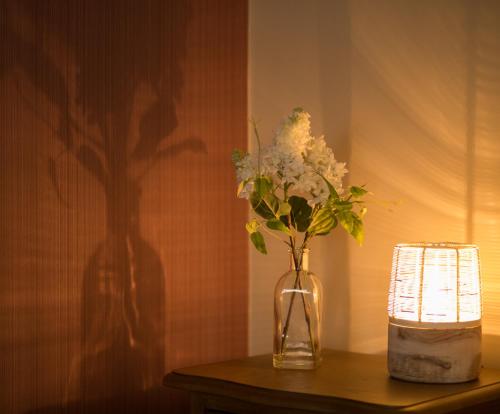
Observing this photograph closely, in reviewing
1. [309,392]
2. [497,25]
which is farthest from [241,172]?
[497,25]

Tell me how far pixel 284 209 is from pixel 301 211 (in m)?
0.07

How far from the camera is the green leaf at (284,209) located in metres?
1.83

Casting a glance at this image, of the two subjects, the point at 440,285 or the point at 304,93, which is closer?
the point at 440,285

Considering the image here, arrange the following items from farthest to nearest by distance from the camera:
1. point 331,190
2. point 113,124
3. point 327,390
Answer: point 113,124 < point 331,190 < point 327,390

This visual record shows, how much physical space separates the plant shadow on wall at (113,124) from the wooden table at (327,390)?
0.27 metres

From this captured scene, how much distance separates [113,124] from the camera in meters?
2.01

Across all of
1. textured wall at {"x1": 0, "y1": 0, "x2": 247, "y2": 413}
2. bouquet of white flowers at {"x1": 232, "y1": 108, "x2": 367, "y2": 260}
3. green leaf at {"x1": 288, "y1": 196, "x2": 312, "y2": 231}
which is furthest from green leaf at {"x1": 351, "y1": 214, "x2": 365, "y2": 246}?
textured wall at {"x1": 0, "y1": 0, "x2": 247, "y2": 413}

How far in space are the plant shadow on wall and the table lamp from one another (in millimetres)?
683

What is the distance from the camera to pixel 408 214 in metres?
1.97

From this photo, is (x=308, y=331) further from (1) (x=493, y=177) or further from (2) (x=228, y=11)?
(2) (x=228, y=11)

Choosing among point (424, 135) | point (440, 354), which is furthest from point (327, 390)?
point (424, 135)

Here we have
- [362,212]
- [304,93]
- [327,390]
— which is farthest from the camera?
[304,93]

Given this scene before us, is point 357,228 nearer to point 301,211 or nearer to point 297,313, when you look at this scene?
point 301,211

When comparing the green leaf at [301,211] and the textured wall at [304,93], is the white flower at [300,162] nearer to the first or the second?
the green leaf at [301,211]
